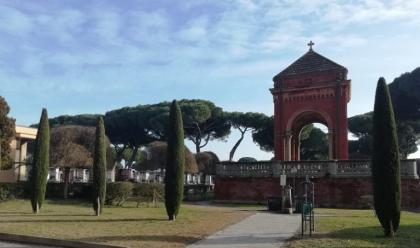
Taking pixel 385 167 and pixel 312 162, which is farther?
pixel 312 162

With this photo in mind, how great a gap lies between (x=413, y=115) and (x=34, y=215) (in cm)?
3775

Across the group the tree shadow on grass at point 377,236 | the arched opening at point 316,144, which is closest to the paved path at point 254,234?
the tree shadow on grass at point 377,236

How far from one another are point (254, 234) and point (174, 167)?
5413 mm

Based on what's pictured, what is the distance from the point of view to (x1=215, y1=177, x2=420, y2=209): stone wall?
84.0 feet

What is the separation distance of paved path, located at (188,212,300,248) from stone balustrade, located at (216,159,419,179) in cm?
947

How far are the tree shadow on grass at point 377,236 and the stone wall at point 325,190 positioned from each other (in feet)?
33.5

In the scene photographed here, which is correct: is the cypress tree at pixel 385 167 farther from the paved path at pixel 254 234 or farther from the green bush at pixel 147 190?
the green bush at pixel 147 190

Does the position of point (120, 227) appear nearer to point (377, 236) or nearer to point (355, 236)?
point (355, 236)

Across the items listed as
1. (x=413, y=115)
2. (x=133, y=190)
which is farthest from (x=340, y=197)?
(x=413, y=115)

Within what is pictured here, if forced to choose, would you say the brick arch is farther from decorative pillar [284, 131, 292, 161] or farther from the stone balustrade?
the stone balustrade

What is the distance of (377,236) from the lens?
13391 mm

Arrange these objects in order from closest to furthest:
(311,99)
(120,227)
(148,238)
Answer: (148,238), (120,227), (311,99)

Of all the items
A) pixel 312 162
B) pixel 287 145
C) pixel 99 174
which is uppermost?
pixel 287 145

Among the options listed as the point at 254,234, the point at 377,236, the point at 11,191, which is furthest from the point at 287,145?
the point at 377,236
